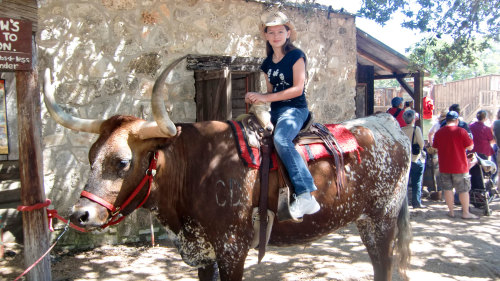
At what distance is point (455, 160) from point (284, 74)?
496cm

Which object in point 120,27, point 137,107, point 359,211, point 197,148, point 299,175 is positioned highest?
point 120,27

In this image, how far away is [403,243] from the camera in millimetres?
3771

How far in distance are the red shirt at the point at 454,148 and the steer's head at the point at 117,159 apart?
5.77 metres

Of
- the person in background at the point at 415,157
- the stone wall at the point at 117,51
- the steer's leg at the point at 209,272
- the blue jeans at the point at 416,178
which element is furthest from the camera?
the blue jeans at the point at 416,178

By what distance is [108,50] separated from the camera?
5305mm

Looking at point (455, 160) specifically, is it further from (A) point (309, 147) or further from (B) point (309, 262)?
(A) point (309, 147)

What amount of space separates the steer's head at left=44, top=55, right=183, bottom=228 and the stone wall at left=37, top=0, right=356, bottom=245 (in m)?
2.59

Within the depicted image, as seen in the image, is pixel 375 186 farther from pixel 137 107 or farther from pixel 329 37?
pixel 329 37

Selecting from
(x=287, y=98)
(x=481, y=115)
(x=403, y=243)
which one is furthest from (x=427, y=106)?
(x=287, y=98)

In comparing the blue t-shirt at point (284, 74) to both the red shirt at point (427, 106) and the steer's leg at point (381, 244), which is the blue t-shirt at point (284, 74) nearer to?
the steer's leg at point (381, 244)

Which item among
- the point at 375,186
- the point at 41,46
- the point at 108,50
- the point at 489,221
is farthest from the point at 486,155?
the point at 41,46

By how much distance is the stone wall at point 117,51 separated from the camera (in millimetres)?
5027

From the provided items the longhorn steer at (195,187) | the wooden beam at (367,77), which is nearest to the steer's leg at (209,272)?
the longhorn steer at (195,187)

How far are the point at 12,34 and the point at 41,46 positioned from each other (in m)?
1.80
